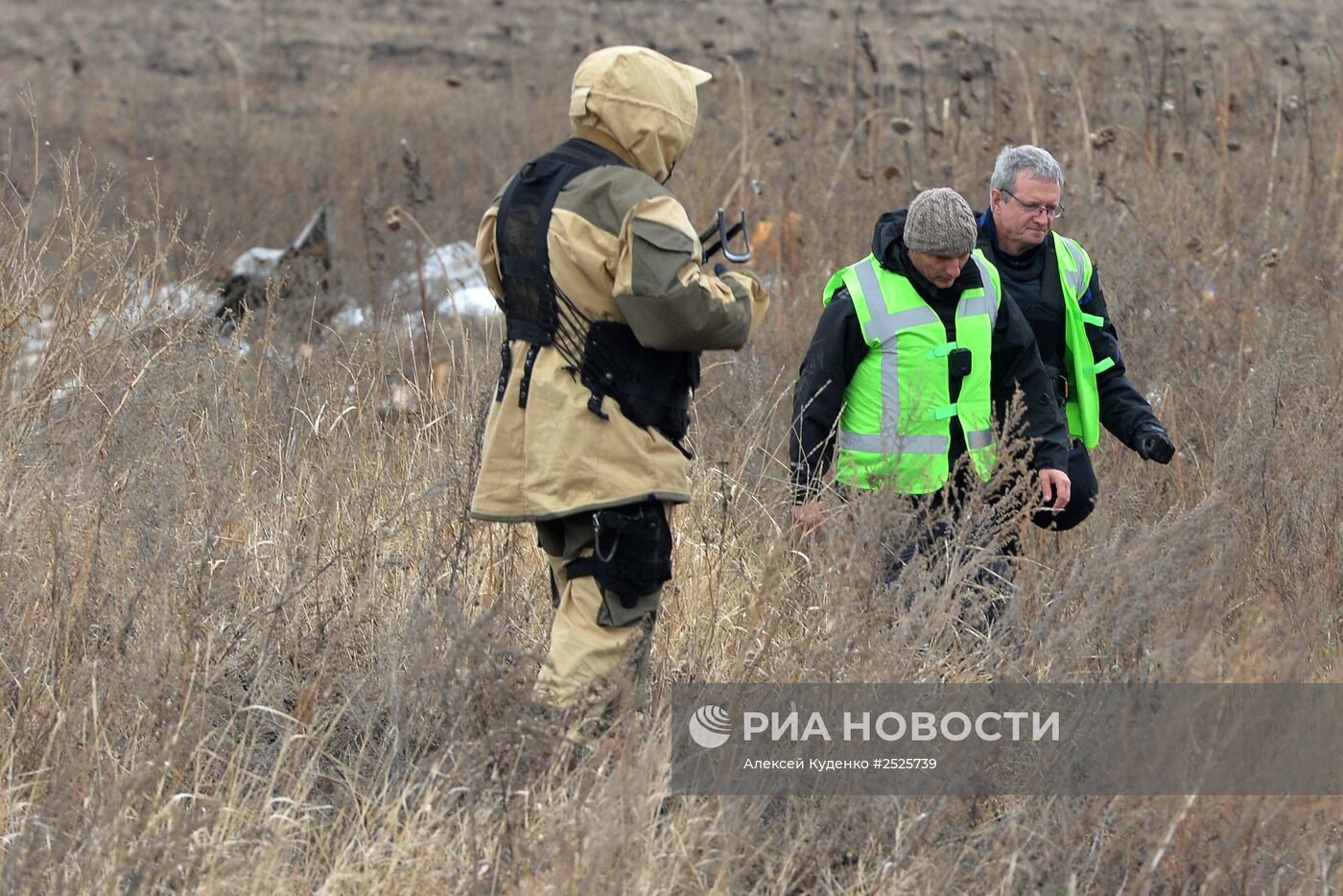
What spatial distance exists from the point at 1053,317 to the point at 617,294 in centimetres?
182

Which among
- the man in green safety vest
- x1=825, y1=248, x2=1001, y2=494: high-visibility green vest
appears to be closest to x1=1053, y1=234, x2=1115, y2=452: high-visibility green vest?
the man in green safety vest

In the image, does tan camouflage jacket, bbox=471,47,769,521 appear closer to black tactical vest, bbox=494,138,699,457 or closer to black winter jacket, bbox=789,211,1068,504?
black tactical vest, bbox=494,138,699,457

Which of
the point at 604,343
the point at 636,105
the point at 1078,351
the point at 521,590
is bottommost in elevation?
the point at 521,590

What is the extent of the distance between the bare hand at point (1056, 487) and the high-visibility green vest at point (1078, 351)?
0.35 m

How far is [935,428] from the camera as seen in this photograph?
13.2ft

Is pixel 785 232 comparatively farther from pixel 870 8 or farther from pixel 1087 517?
pixel 870 8

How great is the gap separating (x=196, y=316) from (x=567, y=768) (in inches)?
90.7

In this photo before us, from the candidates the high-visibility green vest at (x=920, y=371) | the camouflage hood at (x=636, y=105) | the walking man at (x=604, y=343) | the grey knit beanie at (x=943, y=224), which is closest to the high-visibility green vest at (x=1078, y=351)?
the high-visibility green vest at (x=920, y=371)

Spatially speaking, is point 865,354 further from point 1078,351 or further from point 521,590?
point 521,590

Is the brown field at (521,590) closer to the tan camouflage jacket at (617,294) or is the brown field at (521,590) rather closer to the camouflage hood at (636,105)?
the tan camouflage jacket at (617,294)

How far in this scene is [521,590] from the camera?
4.05 m

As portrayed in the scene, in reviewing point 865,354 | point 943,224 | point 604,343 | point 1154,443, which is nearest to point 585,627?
point 604,343

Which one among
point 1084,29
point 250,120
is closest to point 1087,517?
point 250,120

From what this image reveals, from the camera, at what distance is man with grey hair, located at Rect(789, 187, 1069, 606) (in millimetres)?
3992
